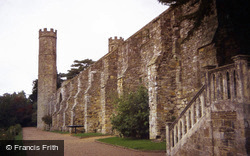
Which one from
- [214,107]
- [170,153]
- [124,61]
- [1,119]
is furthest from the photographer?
[1,119]

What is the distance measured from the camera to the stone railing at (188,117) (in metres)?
7.57

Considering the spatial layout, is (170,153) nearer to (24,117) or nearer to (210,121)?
(210,121)

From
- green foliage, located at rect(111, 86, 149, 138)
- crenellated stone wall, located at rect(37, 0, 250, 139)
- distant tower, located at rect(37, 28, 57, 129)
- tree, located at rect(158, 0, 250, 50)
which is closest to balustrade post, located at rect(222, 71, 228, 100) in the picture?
crenellated stone wall, located at rect(37, 0, 250, 139)

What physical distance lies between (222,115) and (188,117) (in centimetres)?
146

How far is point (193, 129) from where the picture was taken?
7.70 metres

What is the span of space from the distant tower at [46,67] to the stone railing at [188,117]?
3964 centimetres

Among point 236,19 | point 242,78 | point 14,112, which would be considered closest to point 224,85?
point 242,78

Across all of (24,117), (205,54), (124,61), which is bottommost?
(24,117)

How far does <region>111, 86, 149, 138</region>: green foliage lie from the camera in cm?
1403

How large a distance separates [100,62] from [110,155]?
15.2 m

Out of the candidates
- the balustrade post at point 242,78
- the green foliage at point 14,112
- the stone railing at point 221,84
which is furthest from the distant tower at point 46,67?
the balustrade post at point 242,78

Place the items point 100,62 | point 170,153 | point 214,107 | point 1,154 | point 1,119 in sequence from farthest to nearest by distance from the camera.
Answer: point 1,119 → point 100,62 → point 170,153 → point 1,154 → point 214,107

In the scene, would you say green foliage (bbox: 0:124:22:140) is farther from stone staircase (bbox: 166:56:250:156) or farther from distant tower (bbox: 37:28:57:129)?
distant tower (bbox: 37:28:57:129)

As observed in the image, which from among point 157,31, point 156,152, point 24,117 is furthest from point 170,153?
point 24,117
